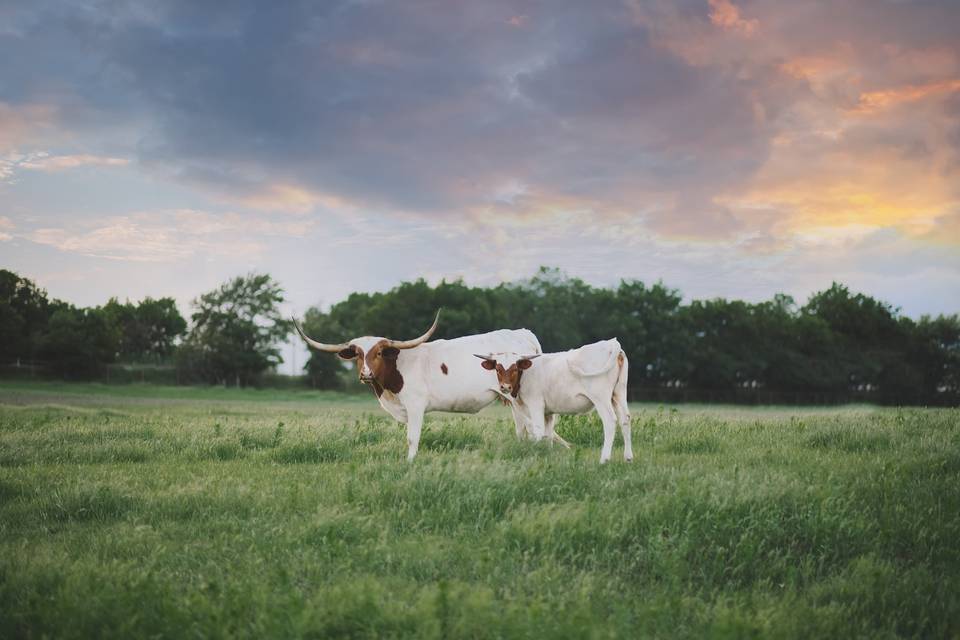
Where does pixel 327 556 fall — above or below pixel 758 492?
below

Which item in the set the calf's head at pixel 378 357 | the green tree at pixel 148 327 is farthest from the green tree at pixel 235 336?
the calf's head at pixel 378 357

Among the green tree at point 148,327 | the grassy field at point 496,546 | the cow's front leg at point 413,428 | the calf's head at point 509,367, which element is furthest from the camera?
the green tree at point 148,327

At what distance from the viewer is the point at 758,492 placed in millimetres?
Result: 7961

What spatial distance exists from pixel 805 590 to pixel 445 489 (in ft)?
13.3

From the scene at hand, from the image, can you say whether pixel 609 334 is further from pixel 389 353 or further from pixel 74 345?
pixel 389 353

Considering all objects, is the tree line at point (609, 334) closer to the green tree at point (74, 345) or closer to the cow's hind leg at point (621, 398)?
the green tree at point (74, 345)

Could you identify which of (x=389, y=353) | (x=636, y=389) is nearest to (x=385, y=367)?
(x=389, y=353)

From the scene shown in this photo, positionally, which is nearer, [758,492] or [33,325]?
[758,492]

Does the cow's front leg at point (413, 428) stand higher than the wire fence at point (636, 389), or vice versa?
the cow's front leg at point (413, 428)

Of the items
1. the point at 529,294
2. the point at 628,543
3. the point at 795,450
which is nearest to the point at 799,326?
the point at 529,294

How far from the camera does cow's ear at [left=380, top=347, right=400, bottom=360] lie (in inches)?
488

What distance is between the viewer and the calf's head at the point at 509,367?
11.5 meters

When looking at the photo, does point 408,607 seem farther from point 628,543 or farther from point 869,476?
point 869,476

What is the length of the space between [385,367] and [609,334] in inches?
2725
